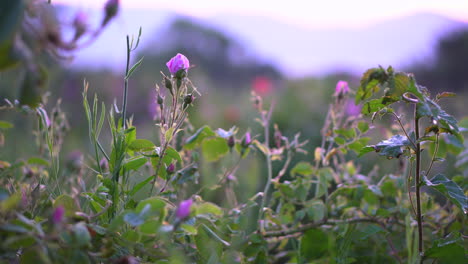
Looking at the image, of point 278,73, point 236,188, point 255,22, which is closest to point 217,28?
point 278,73

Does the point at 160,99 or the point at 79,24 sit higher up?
the point at 79,24

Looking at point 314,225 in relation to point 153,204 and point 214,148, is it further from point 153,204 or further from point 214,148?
point 153,204

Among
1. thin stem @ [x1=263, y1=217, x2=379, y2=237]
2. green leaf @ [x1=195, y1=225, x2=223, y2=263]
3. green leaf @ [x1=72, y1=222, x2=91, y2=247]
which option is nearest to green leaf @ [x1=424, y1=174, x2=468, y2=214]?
thin stem @ [x1=263, y1=217, x2=379, y2=237]

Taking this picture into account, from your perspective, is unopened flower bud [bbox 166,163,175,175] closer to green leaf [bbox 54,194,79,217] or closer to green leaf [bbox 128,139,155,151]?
green leaf [bbox 128,139,155,151]

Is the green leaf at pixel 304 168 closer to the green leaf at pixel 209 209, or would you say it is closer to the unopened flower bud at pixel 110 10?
the green leaf at pixel 209 209

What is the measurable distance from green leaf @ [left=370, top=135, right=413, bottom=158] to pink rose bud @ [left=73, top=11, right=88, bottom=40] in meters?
0.38

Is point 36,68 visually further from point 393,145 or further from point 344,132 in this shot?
point 344,132

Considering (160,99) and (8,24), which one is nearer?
(8,24)

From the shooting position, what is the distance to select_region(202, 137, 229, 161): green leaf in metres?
0.73

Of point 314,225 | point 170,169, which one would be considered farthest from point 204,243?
point 314,225

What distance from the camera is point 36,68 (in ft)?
1.21

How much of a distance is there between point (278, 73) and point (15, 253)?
8495 millimetres

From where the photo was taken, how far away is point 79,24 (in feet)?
1.36

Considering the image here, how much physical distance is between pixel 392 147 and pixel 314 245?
0.74 ft
